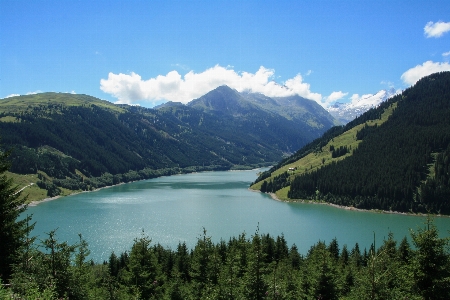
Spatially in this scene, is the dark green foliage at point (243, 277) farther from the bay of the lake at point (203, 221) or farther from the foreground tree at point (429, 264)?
the bay of the lake at point (203, 221)

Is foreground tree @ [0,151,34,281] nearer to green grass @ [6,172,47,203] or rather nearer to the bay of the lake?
the bay of the lake

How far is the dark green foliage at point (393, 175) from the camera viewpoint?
441ft

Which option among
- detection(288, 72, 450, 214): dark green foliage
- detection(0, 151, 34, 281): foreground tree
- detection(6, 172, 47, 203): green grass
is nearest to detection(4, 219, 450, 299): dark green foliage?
detection(0, 151, 34, 281): foreground tree

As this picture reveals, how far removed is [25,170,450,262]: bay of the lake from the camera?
93562mm

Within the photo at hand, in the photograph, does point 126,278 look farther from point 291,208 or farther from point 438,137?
point 438,137

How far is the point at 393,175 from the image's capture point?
14962 centimetres

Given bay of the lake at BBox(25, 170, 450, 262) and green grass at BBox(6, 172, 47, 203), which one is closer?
bay of the lake at BBox(25, 170, 450, 262)

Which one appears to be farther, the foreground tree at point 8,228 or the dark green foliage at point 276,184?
the dark green foliage at point 276,184

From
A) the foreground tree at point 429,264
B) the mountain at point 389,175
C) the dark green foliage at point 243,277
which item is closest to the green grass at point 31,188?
the mountain at point 389,175

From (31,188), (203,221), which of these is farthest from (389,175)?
(31,188)

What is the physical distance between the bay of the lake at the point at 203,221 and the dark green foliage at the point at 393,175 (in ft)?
31.6

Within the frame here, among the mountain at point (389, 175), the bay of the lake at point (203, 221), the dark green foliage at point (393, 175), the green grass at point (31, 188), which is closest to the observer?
the bay of the lake at point (203, 221)

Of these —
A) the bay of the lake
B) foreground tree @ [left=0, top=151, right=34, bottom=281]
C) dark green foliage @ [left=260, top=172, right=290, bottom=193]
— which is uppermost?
foreground tree @ [left=0, top=151, right=34, bottom=281]

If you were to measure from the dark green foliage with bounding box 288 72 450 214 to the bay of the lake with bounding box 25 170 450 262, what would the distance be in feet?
31.6
